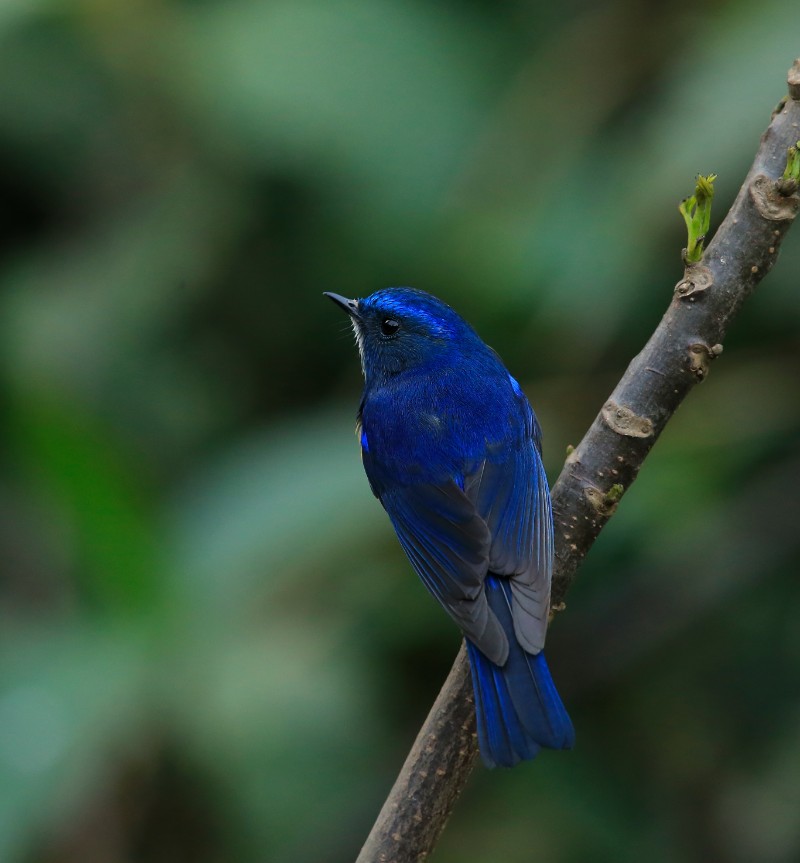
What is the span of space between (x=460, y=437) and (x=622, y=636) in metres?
1.16

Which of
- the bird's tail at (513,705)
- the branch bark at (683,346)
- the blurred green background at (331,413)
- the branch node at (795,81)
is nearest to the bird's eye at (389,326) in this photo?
the blurred green background at (331,413)

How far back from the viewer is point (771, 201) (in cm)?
239

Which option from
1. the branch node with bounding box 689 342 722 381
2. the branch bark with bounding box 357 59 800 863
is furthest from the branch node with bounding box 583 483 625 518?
the branch node with bounding box 689 342 722 381

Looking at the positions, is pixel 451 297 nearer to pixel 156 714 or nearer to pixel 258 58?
pixel 258 58

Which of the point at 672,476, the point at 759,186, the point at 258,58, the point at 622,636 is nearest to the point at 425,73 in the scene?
the point at 258,58

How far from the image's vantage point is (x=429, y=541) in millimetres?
3105

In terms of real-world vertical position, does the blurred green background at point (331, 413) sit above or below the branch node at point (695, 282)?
below

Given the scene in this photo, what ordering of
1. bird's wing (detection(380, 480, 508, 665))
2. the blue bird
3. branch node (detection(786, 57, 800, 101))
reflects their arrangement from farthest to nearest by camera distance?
bird's wing (detection(380, 480, 508, 665))
the blue bird
branch node (detection(786, 57, 800, 101))

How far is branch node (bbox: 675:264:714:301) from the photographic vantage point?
241cm

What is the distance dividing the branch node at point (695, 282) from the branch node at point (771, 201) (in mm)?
151

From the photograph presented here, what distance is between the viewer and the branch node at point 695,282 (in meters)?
2.41

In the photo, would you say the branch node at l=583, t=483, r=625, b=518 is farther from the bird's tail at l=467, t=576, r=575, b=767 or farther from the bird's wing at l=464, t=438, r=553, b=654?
the bird's tail at l=467, t=576, r=575, b=767

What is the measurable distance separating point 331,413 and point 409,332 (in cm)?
75

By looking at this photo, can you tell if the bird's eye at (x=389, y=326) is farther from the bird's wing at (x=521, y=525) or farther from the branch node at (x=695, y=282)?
the branch node at (x=695, y=282)
